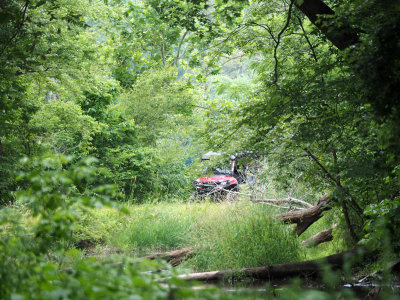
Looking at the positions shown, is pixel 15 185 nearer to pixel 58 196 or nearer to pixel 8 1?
pixel 8 1

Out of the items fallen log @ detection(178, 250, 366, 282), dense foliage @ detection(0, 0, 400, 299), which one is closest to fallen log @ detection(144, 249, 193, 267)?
dense foliage @ detection(0, 0, 400, 299)

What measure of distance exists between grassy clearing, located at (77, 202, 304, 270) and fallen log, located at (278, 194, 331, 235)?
0.41 metres

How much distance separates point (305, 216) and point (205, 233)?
1996mm

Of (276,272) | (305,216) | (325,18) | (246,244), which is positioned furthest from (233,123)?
(305,216)

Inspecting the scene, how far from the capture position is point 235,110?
6137 mm

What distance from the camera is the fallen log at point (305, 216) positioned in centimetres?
747

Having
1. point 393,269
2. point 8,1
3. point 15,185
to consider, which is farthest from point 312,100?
point 15,185

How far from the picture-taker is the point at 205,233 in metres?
8.33

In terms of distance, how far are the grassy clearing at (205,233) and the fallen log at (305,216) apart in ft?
1.34

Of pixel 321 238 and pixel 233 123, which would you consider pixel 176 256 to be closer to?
pixel 321 238

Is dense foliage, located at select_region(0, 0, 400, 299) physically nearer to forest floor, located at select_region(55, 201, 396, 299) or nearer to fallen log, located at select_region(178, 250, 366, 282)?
forest floor, located at select_region(55, 201, 396, 299)

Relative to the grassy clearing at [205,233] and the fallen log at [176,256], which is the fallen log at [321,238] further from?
the fallen log at [176,256]

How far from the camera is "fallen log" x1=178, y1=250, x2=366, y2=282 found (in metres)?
5.93

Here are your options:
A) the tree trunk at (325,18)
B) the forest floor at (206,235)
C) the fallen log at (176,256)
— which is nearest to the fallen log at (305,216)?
the forest floor at (206,235)
